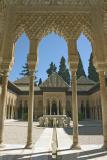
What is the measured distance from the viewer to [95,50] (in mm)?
7148

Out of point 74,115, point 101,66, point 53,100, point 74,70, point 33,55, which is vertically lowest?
point 74,115

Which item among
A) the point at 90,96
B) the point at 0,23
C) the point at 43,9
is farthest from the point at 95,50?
the point at 90,96

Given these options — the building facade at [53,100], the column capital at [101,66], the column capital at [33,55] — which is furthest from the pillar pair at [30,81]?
the building facade at [53,100]

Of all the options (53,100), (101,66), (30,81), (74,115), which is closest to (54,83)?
(53,100)

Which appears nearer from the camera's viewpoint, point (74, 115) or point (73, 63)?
point (74, 115)

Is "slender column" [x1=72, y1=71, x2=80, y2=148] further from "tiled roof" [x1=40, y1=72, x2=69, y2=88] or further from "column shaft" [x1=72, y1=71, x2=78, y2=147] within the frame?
"tiled roof" [x1=40, y1=72, x2=69, y2=88]

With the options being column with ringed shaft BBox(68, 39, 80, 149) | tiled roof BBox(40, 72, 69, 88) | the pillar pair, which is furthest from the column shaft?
tiled roof BBox(40, 72, 69, 88)

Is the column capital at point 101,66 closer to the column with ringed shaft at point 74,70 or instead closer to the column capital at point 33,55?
the column with ringed shaft at point 74,70

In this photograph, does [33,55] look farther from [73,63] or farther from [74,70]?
[74,70]

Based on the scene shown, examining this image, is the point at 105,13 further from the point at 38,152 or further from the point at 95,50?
the point at 38,152

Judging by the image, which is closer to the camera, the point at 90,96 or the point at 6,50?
the point at 6,50

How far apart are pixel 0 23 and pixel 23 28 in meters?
0.93

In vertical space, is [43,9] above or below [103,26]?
above

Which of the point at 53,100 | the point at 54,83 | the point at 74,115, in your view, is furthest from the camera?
the point at 53,100
